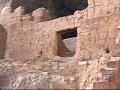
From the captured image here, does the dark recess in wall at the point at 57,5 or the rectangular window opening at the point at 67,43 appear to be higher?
the dark recess in wall at the point at 57,5

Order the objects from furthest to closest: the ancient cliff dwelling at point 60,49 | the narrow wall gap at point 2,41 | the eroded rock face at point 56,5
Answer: the eroded rock face at point 56,5 < the narrow wall gap at point 2,41 < the ancient cliff dwelling at point 60,49

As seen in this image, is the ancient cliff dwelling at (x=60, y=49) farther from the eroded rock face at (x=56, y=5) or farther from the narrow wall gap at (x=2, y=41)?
the eroded rock face at (x=56, y=5)

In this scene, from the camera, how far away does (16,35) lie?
1377cm

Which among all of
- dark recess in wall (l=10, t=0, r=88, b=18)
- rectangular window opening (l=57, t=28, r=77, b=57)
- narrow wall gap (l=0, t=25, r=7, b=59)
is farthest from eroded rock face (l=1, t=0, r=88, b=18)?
narrow wall gap (l=0, t=25, r=7, b=59)

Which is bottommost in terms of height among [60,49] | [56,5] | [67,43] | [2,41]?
[60,49]

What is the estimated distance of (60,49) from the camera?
12969 mm

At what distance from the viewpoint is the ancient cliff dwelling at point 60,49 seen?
8.93 meters

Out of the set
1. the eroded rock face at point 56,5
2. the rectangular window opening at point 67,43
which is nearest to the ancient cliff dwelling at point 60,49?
the rectangular window opening at point 67,43

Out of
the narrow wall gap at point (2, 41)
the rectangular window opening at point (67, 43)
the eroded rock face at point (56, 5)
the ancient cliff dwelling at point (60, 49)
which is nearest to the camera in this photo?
the ancient cliff dwelling at point (60, 49)

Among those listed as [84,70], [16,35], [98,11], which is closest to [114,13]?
[98,11]

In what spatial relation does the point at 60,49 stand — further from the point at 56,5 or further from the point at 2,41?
the point at 56,5

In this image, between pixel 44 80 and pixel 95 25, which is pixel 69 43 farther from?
pixel 44 80

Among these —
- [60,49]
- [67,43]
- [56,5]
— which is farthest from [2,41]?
[56,5]

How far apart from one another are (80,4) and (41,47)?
18.2 ft
